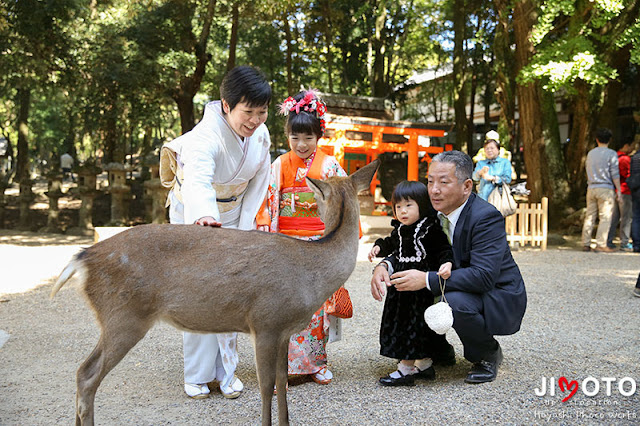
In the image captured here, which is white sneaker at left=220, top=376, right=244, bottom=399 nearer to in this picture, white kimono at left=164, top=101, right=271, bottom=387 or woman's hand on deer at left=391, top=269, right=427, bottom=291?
white kimono at left=164, top=101, right=271, bottom=387

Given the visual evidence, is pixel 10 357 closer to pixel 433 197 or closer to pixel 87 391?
pixel 87 391

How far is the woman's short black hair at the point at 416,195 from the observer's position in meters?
3.76

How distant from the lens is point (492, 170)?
30.6 ft

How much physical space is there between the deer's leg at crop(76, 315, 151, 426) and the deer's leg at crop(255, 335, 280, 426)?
56 cm

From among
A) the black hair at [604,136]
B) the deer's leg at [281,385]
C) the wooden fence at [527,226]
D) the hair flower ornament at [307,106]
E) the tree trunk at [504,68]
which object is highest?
the tree trunk at [504,68]

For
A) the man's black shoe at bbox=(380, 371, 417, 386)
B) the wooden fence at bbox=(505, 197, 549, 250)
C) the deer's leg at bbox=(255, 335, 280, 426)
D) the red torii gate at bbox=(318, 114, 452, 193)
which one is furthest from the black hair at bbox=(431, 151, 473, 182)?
the red torii gate at bbox=(318, 114, 452, 193)

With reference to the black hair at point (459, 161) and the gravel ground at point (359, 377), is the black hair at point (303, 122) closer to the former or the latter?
the black hair at point (459, 161)

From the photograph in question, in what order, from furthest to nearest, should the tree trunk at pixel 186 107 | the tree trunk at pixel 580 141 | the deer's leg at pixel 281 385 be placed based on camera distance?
the tree trunk at pixel 186 107
the tree trunk at pixel 580 141
the deer's leg at pixel 281 385

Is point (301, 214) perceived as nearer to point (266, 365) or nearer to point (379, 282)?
point (379, 282)

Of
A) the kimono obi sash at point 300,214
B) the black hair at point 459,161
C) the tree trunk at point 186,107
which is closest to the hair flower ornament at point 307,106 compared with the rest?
the kimono obi sash at point 300,214

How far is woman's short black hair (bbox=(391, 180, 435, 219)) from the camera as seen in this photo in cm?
376

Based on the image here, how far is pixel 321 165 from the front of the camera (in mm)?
3943

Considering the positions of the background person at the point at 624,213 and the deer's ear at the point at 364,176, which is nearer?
the deer's ear at the point at 364,176

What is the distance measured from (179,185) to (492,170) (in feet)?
22.6
